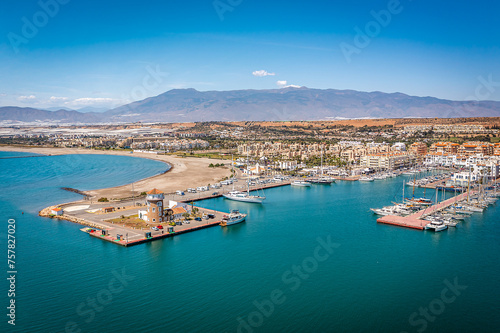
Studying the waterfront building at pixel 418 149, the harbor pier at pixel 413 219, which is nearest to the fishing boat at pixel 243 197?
the harbor pier at pixel 413 219

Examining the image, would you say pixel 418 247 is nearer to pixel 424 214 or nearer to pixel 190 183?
pixel 424 214

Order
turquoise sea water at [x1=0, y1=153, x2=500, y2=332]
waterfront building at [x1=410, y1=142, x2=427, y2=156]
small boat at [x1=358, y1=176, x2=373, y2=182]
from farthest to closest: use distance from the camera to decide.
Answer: waterfront building at [x1=410, y1=142, x2=427, y2=156] → small boat at [x1=358, y1=176, x2=373, y2=182] → turquoise sea water at [x1=0, y1=153, x2=500, y2=332]

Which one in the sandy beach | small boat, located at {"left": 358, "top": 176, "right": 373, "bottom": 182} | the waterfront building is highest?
the waterfront building

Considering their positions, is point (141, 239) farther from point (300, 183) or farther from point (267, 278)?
point (300, 183)

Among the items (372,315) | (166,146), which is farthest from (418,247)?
(166,146)

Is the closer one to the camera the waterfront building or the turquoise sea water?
the turquoise sea water

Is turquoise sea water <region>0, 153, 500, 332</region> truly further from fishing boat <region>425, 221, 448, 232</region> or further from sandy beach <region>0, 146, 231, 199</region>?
sandy beach <region>0, 146, 231, 199</region>

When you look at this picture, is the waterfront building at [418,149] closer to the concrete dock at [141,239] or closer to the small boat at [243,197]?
the small boat at [243,197]

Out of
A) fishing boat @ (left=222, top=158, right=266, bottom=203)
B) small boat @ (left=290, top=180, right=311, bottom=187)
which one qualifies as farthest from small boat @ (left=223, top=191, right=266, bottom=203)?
small boat @ (left=290, top=180, right=311, bottom=187)

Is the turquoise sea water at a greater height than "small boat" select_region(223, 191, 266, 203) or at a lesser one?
lesser
